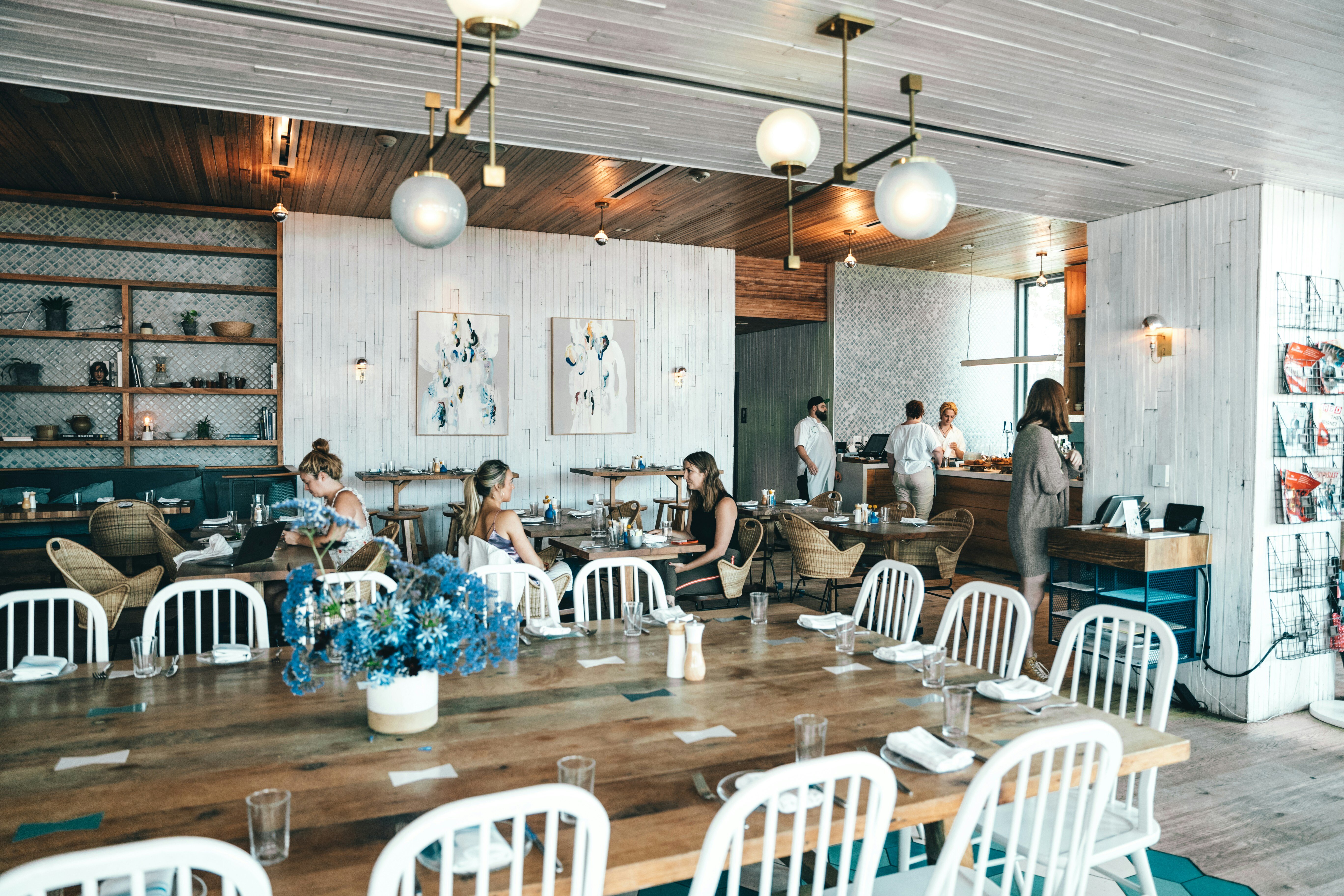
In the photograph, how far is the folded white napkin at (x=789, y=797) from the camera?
64.1 inches

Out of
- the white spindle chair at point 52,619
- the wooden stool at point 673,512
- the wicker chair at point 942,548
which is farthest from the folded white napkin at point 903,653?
the wooden stool at point 673,512

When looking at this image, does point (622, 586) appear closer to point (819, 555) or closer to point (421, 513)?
point (819, 555)

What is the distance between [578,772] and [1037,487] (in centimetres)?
422

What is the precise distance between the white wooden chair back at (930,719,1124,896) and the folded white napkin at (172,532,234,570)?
12.7ft

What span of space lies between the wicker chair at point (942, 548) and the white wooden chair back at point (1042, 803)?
4.14 metres

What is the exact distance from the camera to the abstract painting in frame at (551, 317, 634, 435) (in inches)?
364

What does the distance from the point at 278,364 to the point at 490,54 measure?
705 centimetres

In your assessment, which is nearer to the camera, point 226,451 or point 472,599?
point 472,599

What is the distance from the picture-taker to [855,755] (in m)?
1.48

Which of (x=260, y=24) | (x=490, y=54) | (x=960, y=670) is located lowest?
(x=960, y=670)

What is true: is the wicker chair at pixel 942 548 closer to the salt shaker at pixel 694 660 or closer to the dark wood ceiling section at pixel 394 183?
the dark wood ceiling section at pixel 394 183

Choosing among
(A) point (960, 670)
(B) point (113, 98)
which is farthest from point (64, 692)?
(B) point (113, 98)

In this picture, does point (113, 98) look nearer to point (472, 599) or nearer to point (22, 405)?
point (22, 405)

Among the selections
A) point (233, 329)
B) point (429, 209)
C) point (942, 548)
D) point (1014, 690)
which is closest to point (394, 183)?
point (233, 329)
